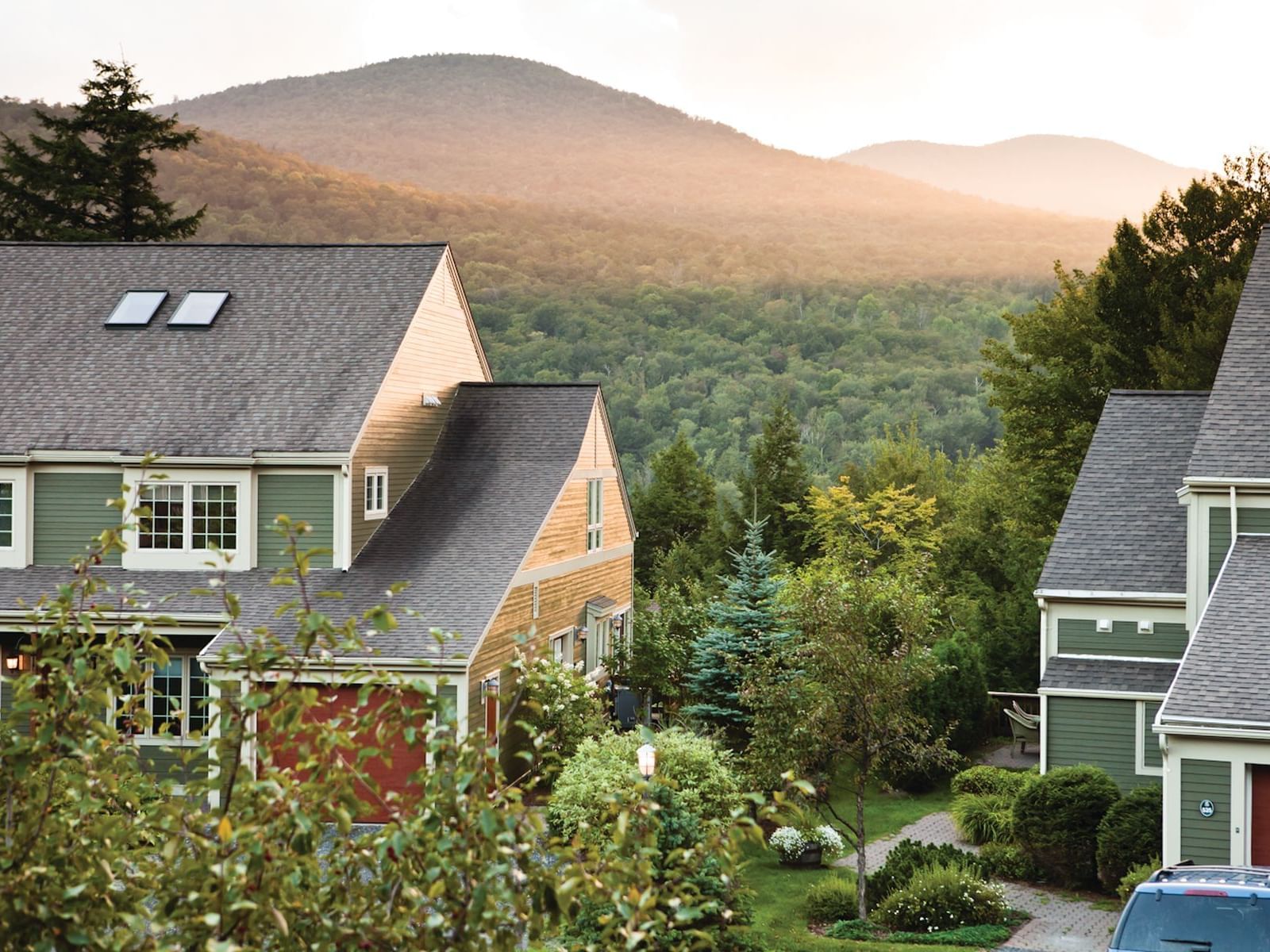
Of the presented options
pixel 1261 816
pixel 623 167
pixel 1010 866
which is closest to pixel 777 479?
pixel 1010 866

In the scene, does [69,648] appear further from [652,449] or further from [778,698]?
[652,449]

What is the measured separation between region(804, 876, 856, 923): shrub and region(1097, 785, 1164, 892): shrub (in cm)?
369

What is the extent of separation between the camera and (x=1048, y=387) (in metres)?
43.2

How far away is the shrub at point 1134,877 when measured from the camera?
1894 centimetres

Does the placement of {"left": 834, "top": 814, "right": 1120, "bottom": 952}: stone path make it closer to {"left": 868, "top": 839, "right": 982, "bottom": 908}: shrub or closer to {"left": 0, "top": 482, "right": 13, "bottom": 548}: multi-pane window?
{"left": 868, "top": 839, "right": 982, "bottom": 908}: shrub

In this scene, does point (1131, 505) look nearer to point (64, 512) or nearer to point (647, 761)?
point (647, 761)

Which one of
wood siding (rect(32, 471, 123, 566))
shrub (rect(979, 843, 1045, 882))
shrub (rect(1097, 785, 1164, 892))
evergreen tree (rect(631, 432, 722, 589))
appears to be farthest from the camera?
evergreen tree (rect(631, 432, 722, 589))

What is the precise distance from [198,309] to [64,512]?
5396mm

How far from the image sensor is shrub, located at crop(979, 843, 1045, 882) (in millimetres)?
21656

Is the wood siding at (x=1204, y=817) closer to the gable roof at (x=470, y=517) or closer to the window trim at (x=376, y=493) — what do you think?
the gable roof at (x=470, y=517)

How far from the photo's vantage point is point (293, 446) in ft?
87.4

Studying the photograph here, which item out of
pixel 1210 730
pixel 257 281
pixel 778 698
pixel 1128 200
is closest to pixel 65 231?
pixel 257 281

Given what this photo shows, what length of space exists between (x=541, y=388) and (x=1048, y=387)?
1914cm

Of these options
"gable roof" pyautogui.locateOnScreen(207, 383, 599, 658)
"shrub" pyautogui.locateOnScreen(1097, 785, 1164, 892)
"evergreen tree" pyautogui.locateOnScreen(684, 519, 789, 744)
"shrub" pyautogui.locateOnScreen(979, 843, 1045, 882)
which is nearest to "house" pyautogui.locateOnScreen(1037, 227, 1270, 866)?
"shrub" pyautogui.locateOnScreen(1097, 785, 1164, 892)
